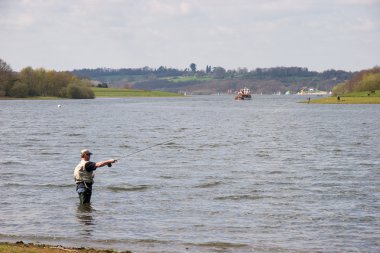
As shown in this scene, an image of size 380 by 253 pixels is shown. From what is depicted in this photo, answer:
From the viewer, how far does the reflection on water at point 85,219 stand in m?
21.8

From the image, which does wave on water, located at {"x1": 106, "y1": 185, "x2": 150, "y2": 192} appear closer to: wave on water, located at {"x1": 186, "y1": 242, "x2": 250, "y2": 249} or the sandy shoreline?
wave on water, located at {"x1": 186, "y1": 242, "x2": 250, "y2": 249}

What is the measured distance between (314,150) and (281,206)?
82.3ft

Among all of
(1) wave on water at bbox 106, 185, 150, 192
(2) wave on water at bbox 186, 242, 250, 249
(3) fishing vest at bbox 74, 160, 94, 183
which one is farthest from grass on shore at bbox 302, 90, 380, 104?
(2) wave on water at bbox 186, 242, 250, 249

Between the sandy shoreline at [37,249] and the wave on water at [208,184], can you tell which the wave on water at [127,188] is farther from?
the sandy shoreline at [37,249]

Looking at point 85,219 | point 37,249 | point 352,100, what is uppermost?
point 37,249

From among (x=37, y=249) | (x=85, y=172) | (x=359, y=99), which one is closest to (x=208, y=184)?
(x=85, y=172)

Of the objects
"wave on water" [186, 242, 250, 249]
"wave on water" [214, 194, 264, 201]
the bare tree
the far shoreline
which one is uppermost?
the bare tree

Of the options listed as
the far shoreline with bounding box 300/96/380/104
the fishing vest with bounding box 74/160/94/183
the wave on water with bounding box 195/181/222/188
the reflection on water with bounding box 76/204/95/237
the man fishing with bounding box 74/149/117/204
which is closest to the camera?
the reflection on water with bounding box 76/204/95/237

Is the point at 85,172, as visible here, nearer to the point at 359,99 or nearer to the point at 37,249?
the point at 37,249

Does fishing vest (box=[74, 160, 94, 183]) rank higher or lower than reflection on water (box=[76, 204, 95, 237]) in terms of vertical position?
higher

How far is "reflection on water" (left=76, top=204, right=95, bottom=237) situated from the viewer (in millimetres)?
21828

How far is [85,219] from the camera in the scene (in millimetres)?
23625

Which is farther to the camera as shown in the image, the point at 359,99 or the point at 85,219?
the point at 359,99

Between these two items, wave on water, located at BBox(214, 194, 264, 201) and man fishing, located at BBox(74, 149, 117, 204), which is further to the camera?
wave on water, located at BBox(214, 194, 264, 201)
